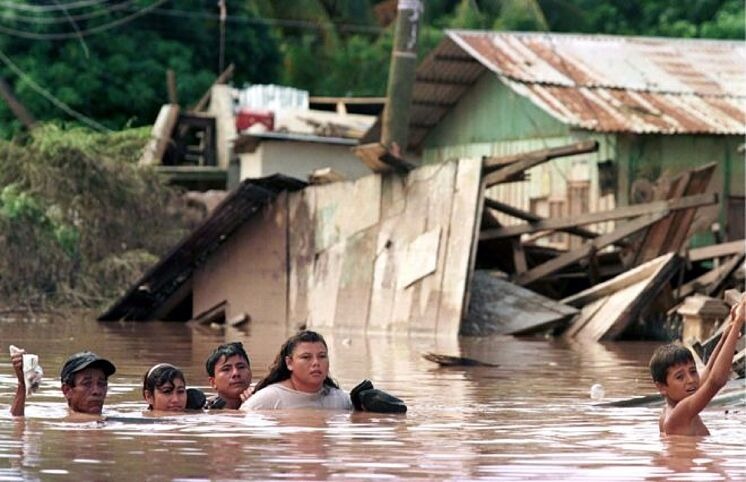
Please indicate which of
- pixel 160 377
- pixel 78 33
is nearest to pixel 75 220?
pixel 78 33

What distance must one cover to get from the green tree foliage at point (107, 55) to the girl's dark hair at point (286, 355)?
28082 millimetres

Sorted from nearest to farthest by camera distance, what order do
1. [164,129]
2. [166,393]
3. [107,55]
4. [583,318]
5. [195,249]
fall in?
[166,393] < [583,318] < [195,249] < [164,129] < [107,55]

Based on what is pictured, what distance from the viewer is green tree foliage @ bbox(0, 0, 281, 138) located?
41.7 meters

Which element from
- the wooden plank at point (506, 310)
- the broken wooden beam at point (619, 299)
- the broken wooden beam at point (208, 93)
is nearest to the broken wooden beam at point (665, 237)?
the broken wooden beam at point (619, 299)

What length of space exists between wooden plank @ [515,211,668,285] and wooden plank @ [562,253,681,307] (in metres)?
0.53

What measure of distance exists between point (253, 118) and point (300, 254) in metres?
13.1

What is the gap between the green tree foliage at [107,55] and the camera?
41.7 m

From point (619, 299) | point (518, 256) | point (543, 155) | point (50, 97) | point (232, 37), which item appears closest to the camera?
point (543, 155)

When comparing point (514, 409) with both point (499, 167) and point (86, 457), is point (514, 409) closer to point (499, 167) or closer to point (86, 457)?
point (86, 457)

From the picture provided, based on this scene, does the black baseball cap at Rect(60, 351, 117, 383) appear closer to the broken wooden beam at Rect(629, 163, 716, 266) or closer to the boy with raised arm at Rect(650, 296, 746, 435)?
the boy with raised arm at Rect(650, 296, 746, 435)

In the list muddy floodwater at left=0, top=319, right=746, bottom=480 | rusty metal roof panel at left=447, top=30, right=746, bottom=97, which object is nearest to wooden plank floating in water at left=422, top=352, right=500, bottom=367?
muddy floodwater at left=0, top=319, right=746, bottom=480

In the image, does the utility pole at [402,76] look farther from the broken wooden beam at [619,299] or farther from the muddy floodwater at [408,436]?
the muddy floodwater at [408,436]

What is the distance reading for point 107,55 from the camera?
42938mm

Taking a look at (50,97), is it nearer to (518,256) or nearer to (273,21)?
(273,21)
